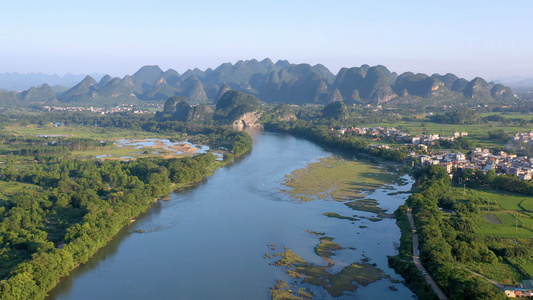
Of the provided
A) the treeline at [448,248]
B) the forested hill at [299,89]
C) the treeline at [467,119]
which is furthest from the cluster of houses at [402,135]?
the forested hill at [299,89]

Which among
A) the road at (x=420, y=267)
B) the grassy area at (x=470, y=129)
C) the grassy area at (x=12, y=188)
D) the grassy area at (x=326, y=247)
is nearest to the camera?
the road at (x=420, y=267)

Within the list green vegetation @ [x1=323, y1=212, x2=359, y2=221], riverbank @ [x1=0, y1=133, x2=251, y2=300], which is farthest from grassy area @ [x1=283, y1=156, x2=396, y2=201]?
riverbank @ [x1=0, y1=133, x2=251, y2=300]

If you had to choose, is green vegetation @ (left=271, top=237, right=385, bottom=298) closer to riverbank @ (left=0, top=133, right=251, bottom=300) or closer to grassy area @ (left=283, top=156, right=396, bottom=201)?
riverbank @ (left=0, top=133, right=251, bottom=300)

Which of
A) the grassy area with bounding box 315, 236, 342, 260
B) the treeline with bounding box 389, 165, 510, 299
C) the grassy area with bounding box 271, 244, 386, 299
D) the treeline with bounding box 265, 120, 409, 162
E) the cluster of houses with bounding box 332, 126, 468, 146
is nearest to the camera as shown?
the treeline with bounding box 389, 165, 510, 299

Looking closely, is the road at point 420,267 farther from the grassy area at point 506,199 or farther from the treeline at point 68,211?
the treeline at point 68,211

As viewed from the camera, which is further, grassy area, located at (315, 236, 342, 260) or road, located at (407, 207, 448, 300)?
grassy area, located at (315, 236, 342, 260)

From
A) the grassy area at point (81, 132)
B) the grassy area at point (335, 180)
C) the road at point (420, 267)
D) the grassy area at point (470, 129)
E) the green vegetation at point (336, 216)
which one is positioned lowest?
the grassy area at point (81, 132)

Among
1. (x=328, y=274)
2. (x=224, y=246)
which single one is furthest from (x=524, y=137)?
(x=224, y=246)
